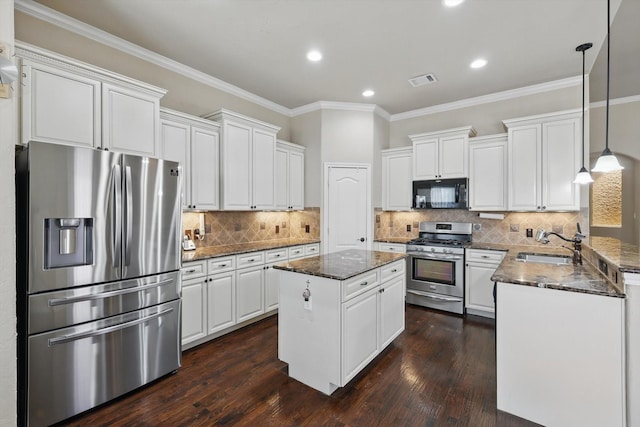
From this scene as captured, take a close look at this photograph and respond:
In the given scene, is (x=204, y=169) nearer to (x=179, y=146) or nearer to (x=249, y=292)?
(x=179, y=146)

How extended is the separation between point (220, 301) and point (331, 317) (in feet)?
5.04

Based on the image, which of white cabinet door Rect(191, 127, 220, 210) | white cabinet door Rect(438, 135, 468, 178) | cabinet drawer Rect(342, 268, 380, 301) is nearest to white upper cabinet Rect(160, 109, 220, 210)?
white cabinet door Rect(191, 127, 220, 210)

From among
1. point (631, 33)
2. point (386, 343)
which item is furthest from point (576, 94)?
point (386, 343)

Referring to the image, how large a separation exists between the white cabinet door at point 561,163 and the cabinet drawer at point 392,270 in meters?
2.22

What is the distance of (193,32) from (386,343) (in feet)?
11.5

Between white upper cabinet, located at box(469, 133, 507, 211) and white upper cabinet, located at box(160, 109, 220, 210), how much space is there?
351 centimetres

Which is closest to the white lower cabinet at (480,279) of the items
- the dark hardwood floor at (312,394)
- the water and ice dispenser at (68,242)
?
the dark hardwood floor at (312,394)

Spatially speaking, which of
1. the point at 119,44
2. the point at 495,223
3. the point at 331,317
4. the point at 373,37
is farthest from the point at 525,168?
the point at 119,44

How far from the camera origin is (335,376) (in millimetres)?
2262

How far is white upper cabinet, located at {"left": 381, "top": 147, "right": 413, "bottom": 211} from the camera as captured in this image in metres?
4.90

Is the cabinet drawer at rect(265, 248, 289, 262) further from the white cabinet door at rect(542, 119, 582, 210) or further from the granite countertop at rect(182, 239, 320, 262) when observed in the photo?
the white cabinet door at rect(542, 119, 582, 210)

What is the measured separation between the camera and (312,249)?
15.0 feet

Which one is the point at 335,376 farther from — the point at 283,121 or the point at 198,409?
the point at 283,121

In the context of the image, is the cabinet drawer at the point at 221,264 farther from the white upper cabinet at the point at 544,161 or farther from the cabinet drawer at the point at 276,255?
the white upper cabinet at the point at 544,161
